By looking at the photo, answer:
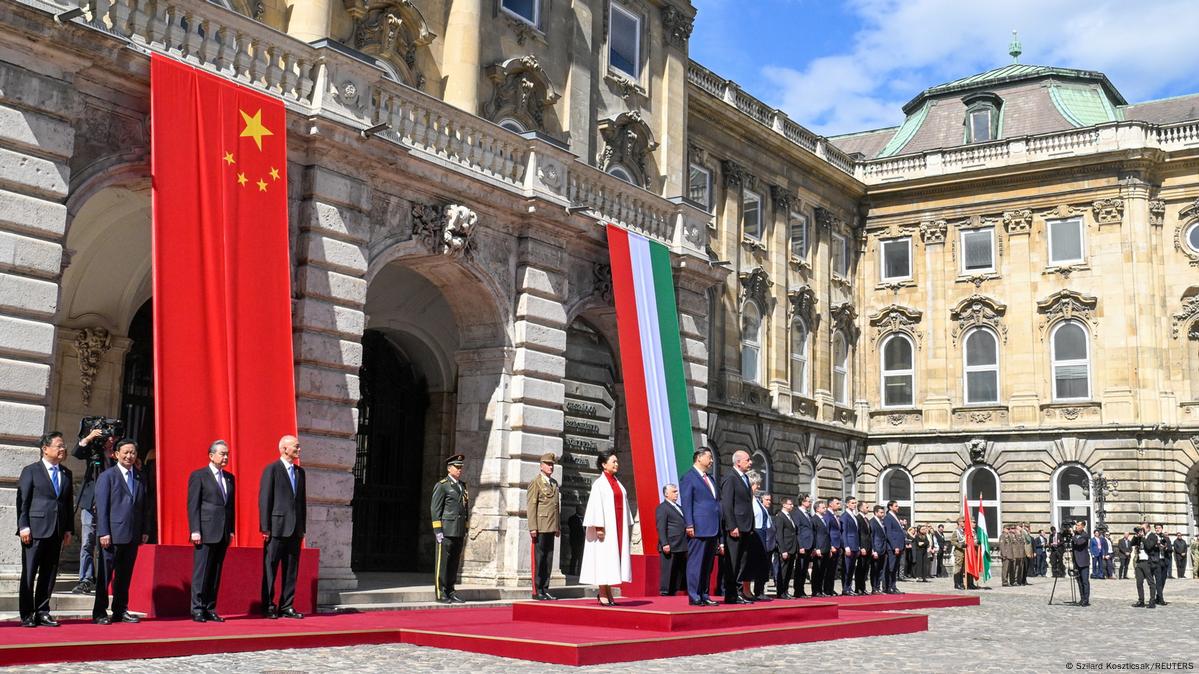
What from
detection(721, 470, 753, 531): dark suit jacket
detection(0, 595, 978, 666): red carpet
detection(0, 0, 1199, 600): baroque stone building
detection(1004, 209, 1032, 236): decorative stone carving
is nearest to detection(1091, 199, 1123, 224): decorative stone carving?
detection(0, 0, 1199, 600): baroque stone building

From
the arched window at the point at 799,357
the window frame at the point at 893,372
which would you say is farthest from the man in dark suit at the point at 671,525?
the window frame at the point at 893,372

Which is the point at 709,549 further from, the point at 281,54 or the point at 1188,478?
the point at 1188,478

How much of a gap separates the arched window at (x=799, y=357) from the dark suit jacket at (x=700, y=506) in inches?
937

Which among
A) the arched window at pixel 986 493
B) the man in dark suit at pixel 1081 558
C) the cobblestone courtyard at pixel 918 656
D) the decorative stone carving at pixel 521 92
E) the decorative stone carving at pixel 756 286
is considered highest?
→ the decorative stone carving at pixel 521 92

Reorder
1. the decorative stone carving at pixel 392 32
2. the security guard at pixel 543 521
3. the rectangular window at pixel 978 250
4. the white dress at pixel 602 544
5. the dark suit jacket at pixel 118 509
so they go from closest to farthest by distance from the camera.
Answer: the dark suit jacket at pixel 118 509, the white dress at pixel 602 544, the security guard at pixel 543 521, the decorative stone carving at pixel 392 32, the rectangular window at pixel 978 250

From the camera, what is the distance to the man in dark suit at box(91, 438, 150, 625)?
11.5m

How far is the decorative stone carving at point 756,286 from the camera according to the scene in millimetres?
35812

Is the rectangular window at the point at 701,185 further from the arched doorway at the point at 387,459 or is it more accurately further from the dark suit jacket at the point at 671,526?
the dark suit jacket at the point at 671,526

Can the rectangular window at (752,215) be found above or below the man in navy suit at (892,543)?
above

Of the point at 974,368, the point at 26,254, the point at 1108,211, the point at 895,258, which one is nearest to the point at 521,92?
the point at 26,254

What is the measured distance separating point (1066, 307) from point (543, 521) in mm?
27770

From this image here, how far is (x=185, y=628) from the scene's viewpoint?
11.5 m

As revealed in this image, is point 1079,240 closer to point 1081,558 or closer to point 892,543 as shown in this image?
point 1081,558

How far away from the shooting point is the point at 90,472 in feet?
43.6
